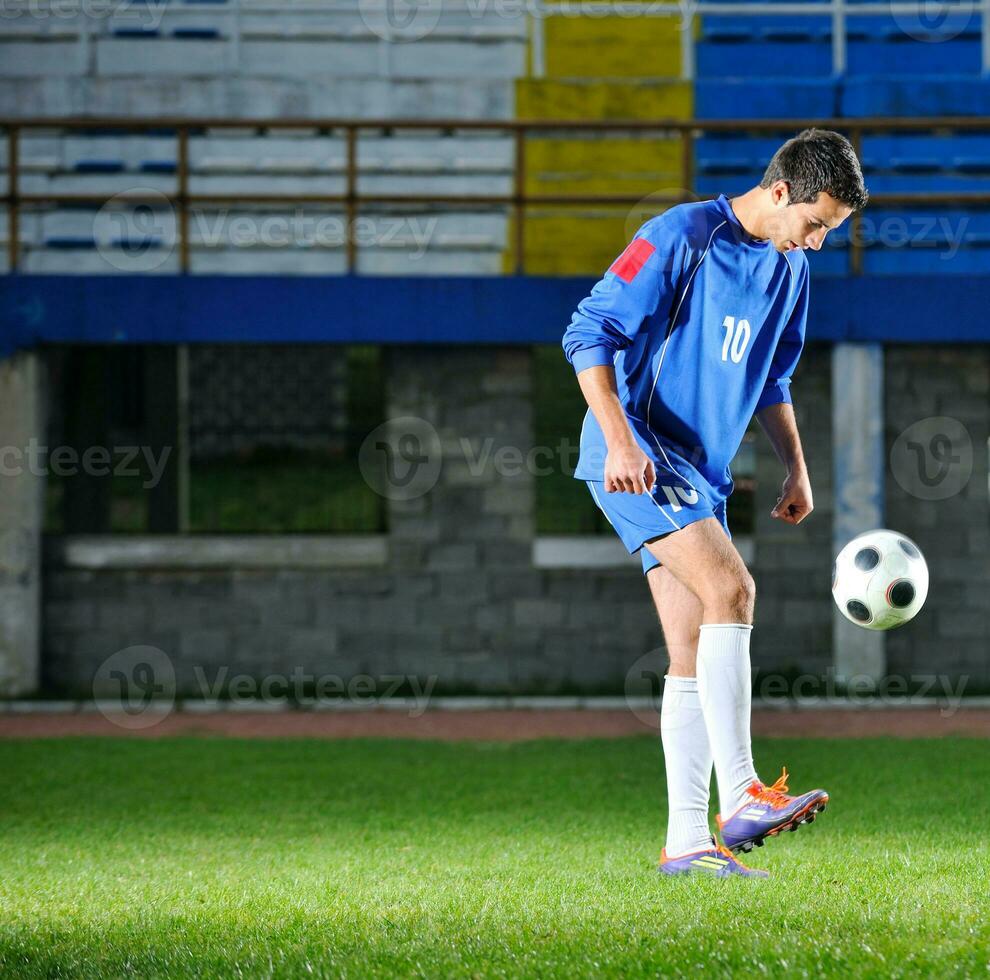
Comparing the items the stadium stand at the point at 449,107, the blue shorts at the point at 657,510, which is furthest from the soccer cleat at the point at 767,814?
the stadium stand at the point at 449,107

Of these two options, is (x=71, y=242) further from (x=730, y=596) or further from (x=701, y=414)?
(x=730, y=596)

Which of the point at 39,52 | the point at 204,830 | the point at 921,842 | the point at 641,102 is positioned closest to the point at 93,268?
the point at 39,52

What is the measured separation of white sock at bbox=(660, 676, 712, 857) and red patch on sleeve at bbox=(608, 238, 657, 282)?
1181mm

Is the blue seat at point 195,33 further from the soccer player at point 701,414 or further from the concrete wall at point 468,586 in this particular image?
the soccer player at point 701,414

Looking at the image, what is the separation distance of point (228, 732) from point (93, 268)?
5.32m

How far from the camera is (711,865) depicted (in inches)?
162

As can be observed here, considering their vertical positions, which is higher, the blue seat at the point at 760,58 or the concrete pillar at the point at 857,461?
the blue seat at the point at 760,58

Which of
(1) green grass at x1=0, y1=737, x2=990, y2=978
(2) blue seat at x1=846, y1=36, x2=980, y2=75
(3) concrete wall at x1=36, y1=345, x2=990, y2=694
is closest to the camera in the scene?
(1) green grass at x1=0, y1=737, x2=990, y2=978

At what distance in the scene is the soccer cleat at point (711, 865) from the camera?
161 inches

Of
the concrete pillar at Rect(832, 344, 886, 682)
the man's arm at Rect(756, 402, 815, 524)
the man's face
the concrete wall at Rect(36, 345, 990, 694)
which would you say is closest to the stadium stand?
the concrete wall at Rect(36, 345, 990, 694)

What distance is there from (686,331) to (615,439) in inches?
19.6

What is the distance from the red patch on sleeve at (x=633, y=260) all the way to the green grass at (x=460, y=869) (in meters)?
1.68

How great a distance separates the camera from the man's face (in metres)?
3.86

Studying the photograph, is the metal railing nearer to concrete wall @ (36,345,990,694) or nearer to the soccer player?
concrete wall @ (36,345,990,694)
